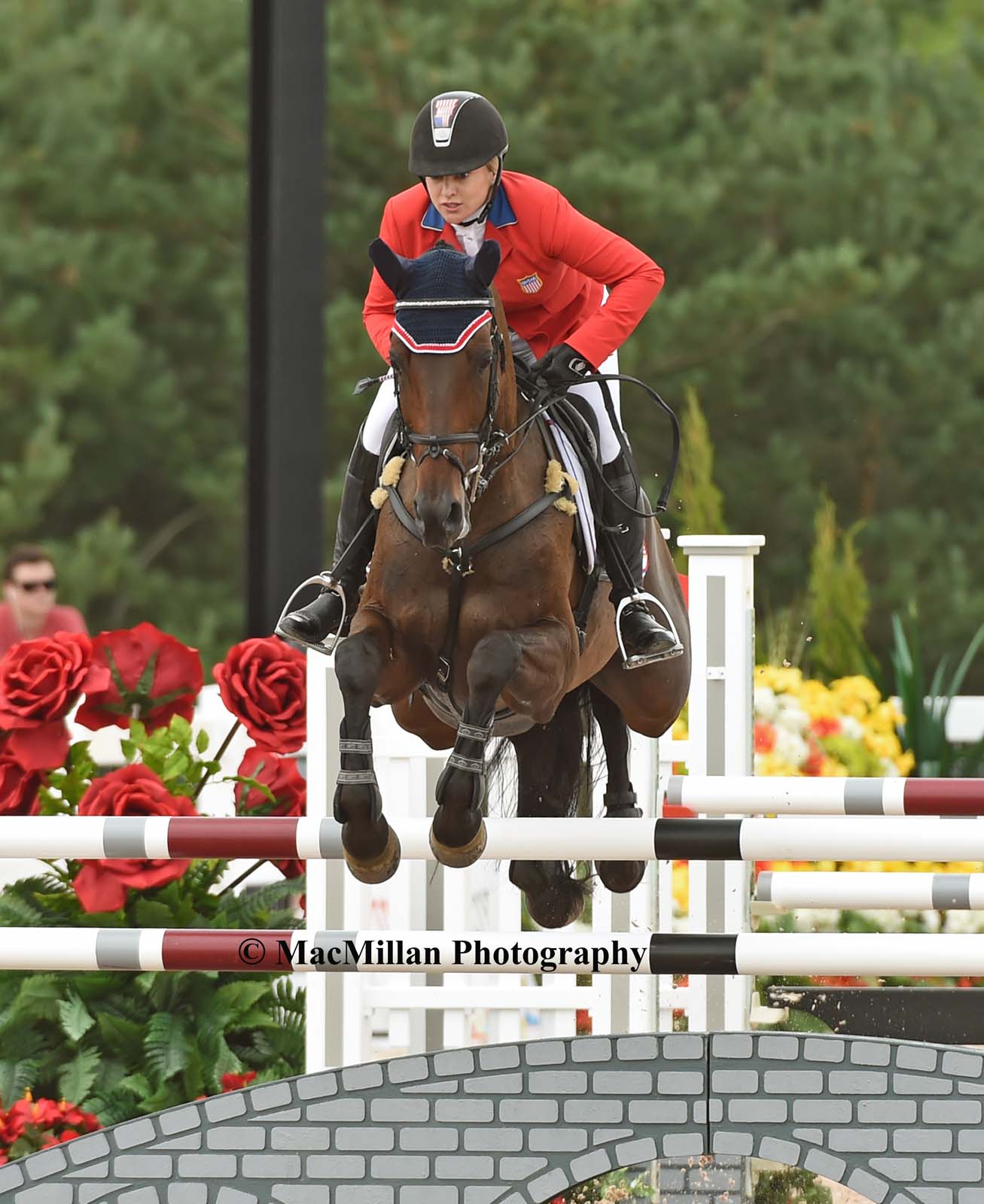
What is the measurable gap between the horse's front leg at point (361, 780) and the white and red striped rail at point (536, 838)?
6 cm

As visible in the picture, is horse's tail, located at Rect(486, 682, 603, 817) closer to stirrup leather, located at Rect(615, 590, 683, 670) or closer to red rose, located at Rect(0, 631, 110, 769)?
stirrup leather, located at Rect(615, 590, 683, 670)

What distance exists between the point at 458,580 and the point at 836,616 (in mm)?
3796

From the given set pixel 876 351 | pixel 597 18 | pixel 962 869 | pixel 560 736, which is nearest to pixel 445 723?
pixel 560 736

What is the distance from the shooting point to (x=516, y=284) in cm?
369

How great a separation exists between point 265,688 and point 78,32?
13.0 metres

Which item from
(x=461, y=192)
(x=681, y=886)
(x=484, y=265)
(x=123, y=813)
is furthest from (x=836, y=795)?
(x=681, y=886)

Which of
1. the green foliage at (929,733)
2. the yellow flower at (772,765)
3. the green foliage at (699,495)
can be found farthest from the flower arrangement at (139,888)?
the green foliage at (699,495)

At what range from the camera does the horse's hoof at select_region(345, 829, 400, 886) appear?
10.7ft

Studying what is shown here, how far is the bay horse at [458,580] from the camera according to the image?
3.17m

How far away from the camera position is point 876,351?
15.3m

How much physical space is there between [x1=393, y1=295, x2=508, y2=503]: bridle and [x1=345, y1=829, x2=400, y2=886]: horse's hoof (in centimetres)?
59

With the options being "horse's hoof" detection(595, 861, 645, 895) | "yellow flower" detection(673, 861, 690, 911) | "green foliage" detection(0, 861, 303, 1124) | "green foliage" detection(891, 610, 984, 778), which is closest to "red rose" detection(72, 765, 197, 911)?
"green foliage" detection(0, 861, 303, 1124)

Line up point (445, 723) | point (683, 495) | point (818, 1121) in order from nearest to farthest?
1. point (818, 1121)
2. point (445, 723)
3. point (683, 495)

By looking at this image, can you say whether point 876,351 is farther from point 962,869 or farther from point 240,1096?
point 240,1096
